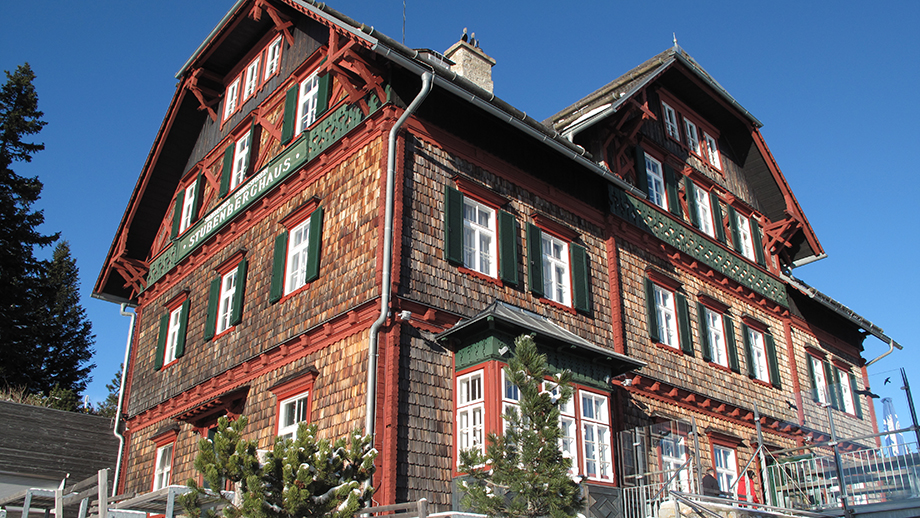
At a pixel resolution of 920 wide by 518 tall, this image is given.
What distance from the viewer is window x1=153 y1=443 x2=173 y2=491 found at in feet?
56.3

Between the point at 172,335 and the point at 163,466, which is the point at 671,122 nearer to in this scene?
the point at 172,335

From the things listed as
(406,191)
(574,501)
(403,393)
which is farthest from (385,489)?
(406,191)

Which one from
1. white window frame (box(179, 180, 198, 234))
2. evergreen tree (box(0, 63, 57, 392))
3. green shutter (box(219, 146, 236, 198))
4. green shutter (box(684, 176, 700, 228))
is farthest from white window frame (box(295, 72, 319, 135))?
evergreen tree (box(0, 63, 57, 392))

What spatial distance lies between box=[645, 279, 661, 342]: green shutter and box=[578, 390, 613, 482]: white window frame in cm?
394

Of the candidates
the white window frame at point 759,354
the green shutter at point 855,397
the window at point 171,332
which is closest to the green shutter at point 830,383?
the green shutter at point 855,397

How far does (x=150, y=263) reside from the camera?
70.7 feet

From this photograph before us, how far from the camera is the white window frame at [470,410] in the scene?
11.6 metres

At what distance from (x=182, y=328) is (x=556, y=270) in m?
9.01

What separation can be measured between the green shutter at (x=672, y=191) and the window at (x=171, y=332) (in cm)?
1207

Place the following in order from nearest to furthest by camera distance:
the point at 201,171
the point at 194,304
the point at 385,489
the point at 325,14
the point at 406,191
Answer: the point at 385,489, the point at 406,191, the point at 325,14, the point at 194,304, the point at 201,171

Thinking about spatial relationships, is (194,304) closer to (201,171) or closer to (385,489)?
(201,171)

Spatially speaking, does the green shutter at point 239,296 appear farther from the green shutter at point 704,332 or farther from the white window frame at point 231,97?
the green shutter at point 704,332

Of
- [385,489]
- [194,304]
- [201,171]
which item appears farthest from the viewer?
A: [201,171]

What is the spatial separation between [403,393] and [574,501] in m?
4.12
